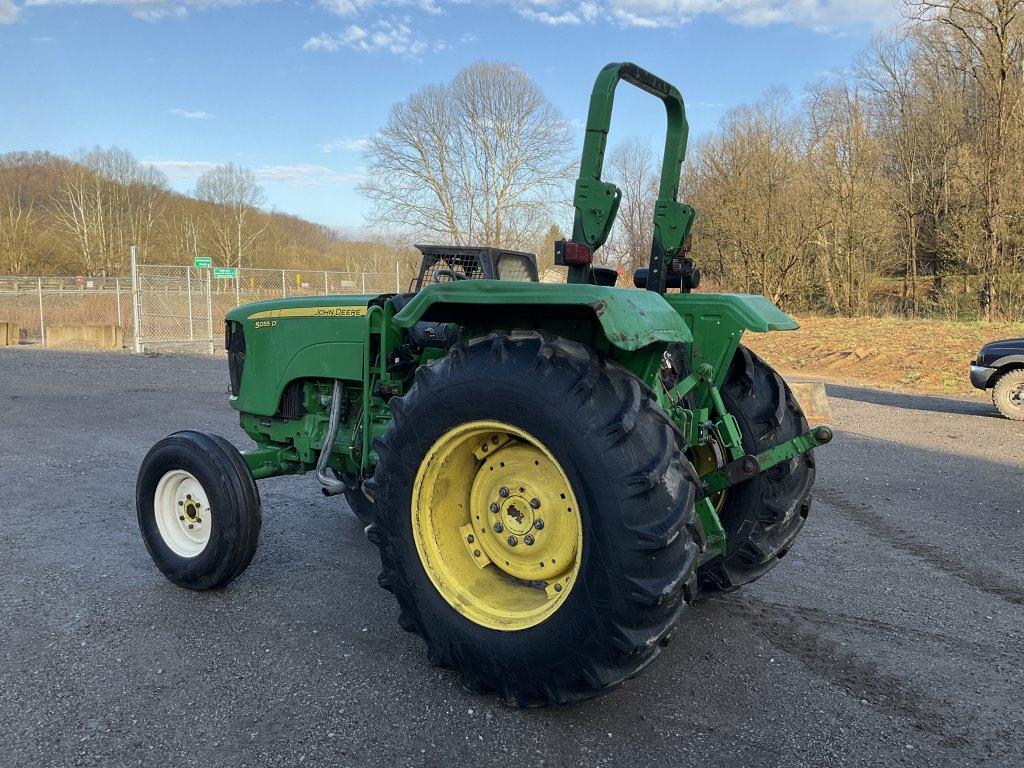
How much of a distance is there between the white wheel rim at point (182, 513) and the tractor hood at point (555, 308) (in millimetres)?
1772

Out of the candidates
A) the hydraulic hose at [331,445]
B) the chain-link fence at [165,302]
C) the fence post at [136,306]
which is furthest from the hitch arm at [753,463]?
→ the fence post at [136,306]

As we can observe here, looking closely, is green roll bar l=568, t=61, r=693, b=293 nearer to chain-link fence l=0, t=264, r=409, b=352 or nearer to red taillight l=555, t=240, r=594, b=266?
red taillight l=555, t=240, r=594, b=266

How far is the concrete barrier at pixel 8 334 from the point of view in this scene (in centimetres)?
1956

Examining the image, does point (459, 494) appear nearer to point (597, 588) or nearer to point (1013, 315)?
point (597, 588)

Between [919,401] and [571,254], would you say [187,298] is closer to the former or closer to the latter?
[919,401]

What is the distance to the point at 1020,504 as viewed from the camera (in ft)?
18.1

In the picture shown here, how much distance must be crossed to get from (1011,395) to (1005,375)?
0.27 metres

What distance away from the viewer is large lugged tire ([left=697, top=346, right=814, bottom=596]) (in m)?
3.26

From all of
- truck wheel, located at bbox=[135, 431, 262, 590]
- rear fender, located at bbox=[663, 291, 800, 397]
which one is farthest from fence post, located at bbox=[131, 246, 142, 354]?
rear fender, located at bbox=[663, 291, 800, 397]

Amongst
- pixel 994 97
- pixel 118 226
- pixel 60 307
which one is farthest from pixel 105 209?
pixel 994 97

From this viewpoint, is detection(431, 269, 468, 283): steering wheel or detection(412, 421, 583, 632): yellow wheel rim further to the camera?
detection(431, 269, 468, 283): steering wheel

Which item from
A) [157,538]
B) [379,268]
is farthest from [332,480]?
[379,268]

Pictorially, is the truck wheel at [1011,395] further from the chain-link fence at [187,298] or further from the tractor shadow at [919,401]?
the chain-link fence at [187,298]

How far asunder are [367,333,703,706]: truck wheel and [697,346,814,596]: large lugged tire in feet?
3.46
